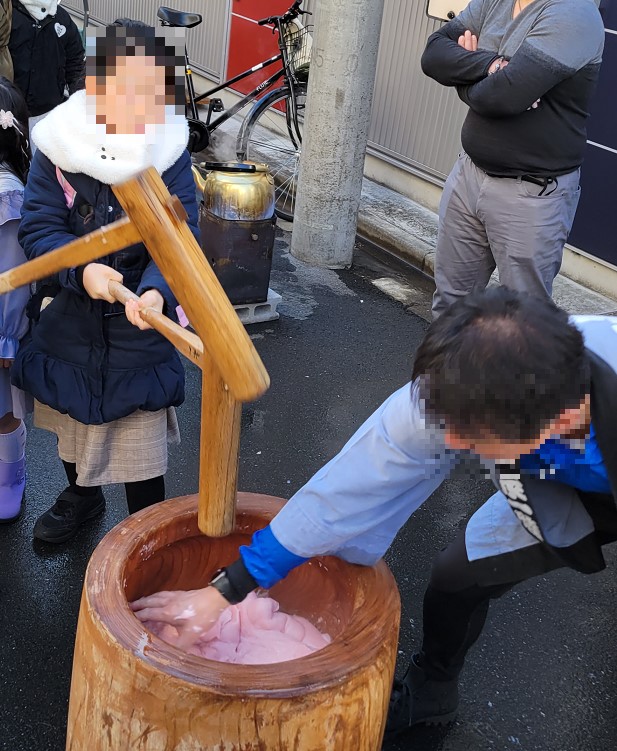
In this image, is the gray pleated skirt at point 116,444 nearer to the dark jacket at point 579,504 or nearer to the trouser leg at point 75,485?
the trouser leg at point 75,485

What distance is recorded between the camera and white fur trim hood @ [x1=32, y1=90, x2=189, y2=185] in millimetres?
2070

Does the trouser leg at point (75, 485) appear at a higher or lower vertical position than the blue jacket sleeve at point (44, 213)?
lower

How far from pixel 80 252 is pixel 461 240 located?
2.32m

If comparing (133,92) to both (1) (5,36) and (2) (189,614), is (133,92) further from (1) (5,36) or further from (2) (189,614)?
(1) (5,36)

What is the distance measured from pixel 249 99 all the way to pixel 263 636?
5564 mm

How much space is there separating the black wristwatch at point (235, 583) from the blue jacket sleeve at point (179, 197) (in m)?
0.78

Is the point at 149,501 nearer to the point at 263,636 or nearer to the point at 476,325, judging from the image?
the point at 263,636

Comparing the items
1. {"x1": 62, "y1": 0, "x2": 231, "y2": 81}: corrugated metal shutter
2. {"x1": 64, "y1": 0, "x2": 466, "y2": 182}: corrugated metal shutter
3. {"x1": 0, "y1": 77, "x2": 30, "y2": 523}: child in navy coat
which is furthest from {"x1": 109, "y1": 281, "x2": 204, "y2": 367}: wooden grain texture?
{"x1": 62, "y1": 0, "x2": 231, "y2": 81}: corrugated metal shutter

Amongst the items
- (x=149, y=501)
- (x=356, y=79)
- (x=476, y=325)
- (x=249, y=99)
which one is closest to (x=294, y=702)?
(x=476, y=325)

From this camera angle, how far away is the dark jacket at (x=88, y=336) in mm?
2281

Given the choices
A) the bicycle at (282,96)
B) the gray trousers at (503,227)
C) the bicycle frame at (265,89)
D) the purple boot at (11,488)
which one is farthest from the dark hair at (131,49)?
the bicycle frame at (265,89)

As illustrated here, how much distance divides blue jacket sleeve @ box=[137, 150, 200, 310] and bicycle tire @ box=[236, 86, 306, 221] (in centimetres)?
410

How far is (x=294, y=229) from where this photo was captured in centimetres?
570

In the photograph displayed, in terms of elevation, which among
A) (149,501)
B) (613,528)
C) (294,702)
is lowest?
(149,501)
